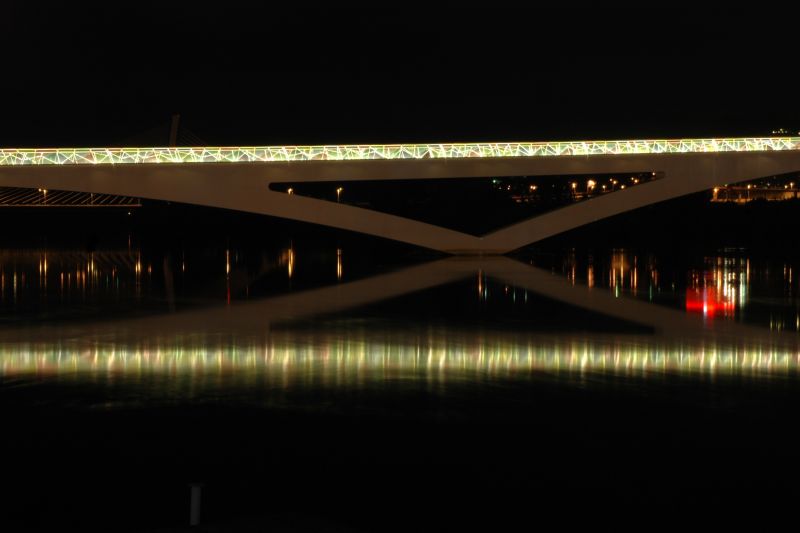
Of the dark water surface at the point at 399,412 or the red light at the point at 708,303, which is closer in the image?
the dark water surface at the point at 399,412

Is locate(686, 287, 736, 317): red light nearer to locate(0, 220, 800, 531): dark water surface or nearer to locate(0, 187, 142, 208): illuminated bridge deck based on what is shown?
locate(0, 220, 800, 531): dark water surface

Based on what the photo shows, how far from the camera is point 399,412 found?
1022 centimetres

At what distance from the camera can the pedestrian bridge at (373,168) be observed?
3653 cm

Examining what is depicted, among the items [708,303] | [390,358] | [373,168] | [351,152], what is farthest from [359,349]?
[351,152]

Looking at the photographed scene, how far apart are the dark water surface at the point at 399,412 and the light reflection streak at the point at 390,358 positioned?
7cm

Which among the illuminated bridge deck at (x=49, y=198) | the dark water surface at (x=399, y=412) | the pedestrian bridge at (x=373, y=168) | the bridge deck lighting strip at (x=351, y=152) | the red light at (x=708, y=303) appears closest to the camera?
the dark water surface at (x=399, y=412)

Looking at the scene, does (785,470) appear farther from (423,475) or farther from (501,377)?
(501,377)

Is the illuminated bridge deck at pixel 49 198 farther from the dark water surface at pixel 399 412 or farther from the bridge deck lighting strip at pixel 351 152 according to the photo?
the dark water surface at pixel 399 412

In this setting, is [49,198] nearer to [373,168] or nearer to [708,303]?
[373,168]

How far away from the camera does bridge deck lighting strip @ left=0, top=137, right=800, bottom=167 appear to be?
37.0 metres

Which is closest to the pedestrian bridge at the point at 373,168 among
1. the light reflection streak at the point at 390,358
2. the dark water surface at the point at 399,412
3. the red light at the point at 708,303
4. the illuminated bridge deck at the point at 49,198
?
the red light at the point at 708,303

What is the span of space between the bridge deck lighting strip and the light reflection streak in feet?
75.2

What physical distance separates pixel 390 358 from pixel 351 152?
25.6m

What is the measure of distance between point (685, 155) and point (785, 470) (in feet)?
110
